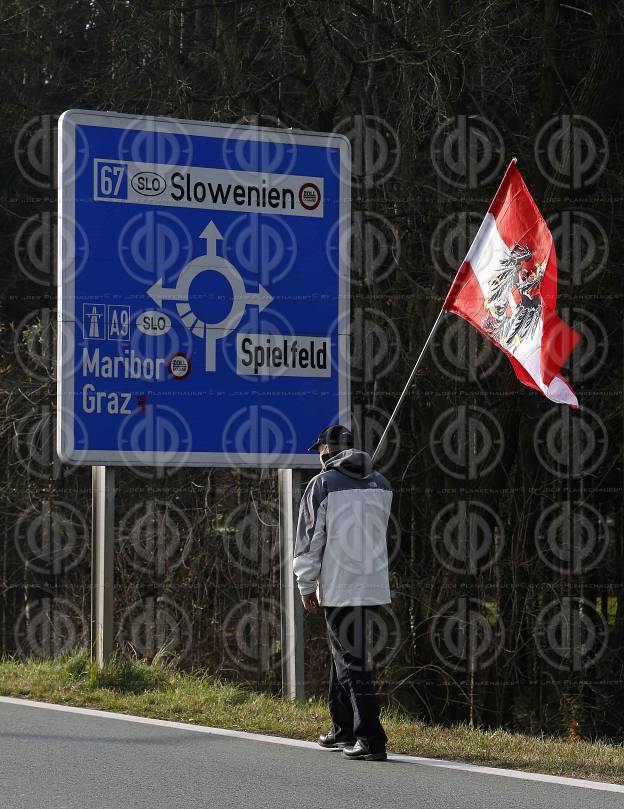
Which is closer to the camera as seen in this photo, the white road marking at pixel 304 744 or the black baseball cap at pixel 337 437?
the white road marking at pixel 304 744

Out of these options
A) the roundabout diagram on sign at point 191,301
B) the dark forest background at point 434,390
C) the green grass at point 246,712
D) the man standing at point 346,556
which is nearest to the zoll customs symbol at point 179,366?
the roundabout diagram on sign at point 191,301

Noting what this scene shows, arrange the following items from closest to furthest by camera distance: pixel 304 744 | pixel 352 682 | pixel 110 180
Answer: pixel 352 682, pixel 304 744, pixel 110 180

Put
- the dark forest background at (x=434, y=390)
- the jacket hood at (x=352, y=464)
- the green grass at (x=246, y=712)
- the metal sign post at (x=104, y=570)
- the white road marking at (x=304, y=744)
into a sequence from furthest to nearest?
1. the dark forest background at (x=434, y=390)
2. the metal sign post at (x=104, y=570)
3. the jacket hood at (x=352, y=464)
4. the green grass at (x=246, y=712)
5. the white road marking at (x=304, y=744)

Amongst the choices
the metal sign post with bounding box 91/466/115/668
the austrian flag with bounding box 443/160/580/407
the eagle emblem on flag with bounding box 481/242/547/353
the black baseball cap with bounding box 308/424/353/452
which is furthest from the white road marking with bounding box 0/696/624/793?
the eagle emblem on flag with bounding box 481/242/547/353

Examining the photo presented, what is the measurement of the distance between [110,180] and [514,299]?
321cm

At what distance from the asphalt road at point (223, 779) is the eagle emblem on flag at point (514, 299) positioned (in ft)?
8.58

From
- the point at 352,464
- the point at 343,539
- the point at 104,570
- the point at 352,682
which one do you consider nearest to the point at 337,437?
the point at 352,464

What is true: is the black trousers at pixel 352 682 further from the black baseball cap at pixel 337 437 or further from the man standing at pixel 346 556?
the black baseball cap at pixel 337 437

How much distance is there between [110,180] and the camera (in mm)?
9930

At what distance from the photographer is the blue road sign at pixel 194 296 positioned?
9.77 metres

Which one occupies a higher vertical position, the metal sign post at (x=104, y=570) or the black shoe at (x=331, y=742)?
the metal sign post at (x=104, y=570)

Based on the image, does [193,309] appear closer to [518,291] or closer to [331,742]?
[518,291]

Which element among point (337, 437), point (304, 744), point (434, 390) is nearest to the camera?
point (337, 437)

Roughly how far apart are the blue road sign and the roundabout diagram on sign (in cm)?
1
